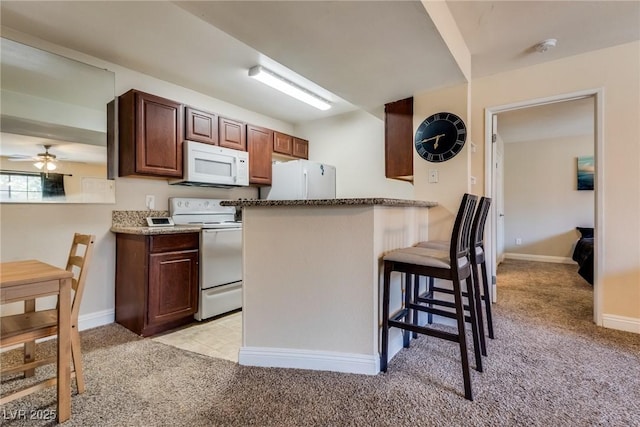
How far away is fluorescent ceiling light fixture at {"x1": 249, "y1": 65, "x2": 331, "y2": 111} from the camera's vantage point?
108 inches

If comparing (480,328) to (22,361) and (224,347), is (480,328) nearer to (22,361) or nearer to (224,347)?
(224,347)

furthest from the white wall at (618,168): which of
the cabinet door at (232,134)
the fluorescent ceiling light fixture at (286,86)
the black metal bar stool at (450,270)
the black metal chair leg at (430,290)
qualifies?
the cabinet door at (232,134)

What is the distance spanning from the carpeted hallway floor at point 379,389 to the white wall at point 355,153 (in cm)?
215

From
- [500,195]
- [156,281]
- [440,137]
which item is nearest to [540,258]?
[500,195]

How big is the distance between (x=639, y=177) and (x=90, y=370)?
3.99 meters

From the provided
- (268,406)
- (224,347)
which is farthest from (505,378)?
(224,347)

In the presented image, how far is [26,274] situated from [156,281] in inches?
40.4

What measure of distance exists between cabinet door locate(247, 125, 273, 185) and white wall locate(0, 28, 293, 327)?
0.65 metres

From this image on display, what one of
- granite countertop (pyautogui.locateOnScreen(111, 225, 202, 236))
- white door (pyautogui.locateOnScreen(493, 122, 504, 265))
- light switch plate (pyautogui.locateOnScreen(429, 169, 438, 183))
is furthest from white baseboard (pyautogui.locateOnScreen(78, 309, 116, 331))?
white door (pyautogui.locateOnScreen(493, 122, 504, 265))

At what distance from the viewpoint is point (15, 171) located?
6.98 ft

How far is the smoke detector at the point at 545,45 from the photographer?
2.23 metres

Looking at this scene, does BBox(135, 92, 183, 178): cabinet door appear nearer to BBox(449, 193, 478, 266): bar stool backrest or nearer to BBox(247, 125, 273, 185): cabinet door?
BBox(247, 125, 273, 185): cabinet door

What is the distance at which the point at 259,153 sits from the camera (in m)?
3.59

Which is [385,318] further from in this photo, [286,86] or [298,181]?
[286,86]
